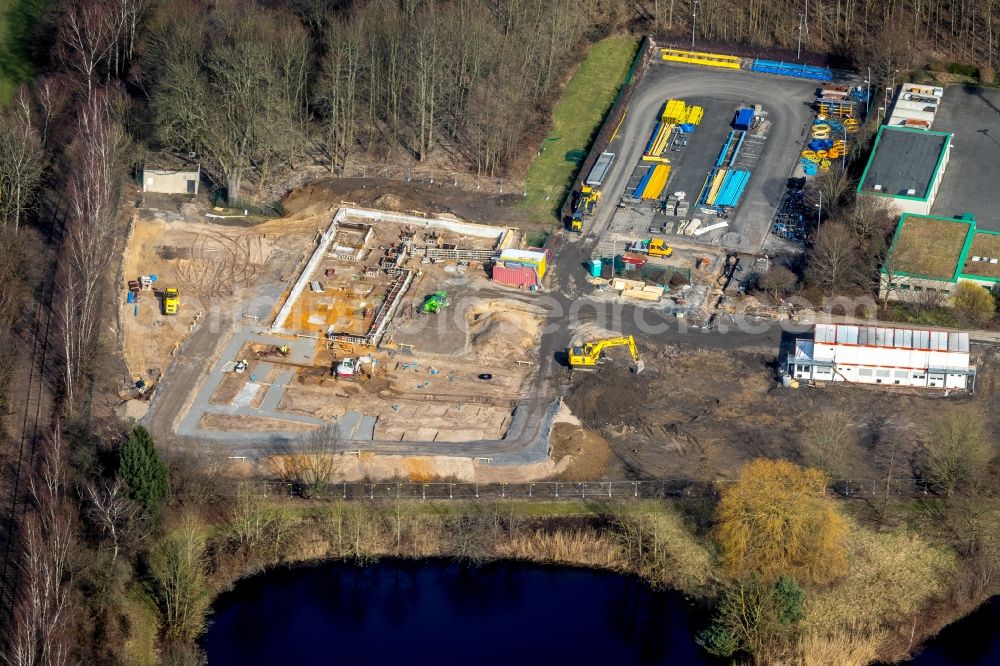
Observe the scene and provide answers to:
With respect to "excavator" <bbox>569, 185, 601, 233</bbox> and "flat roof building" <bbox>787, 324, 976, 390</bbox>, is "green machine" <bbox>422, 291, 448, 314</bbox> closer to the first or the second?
"excavator" <bbox>569, 185, 601, 233</bbox>

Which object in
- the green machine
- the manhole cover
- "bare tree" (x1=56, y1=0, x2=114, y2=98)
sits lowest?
the manhole cover

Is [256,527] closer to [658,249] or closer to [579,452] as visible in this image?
[579,452]

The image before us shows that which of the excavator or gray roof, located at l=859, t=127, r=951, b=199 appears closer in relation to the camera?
gray roof, located at l=859, t=127, r=951, b=199

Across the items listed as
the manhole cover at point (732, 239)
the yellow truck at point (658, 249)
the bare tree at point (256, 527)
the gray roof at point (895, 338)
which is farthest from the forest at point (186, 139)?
the yellow truck at point (658, 249)

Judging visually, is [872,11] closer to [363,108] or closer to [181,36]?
[363,108]

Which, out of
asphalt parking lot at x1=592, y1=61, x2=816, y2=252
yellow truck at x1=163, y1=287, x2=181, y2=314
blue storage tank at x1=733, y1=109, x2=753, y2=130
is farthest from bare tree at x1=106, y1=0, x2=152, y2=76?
blue storage tank at x1=733, y1=109, x2=753, y2=130

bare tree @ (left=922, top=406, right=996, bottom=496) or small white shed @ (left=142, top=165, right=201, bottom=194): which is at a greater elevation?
small white shed @ (left=142, top=165, right=201, bottom=194)

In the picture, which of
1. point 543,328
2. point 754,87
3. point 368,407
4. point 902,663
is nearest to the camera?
point 902,663

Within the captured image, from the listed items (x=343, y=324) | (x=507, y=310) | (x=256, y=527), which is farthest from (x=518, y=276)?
(x=256, y=527)

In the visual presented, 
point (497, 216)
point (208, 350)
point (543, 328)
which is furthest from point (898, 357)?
point (208, 350)
